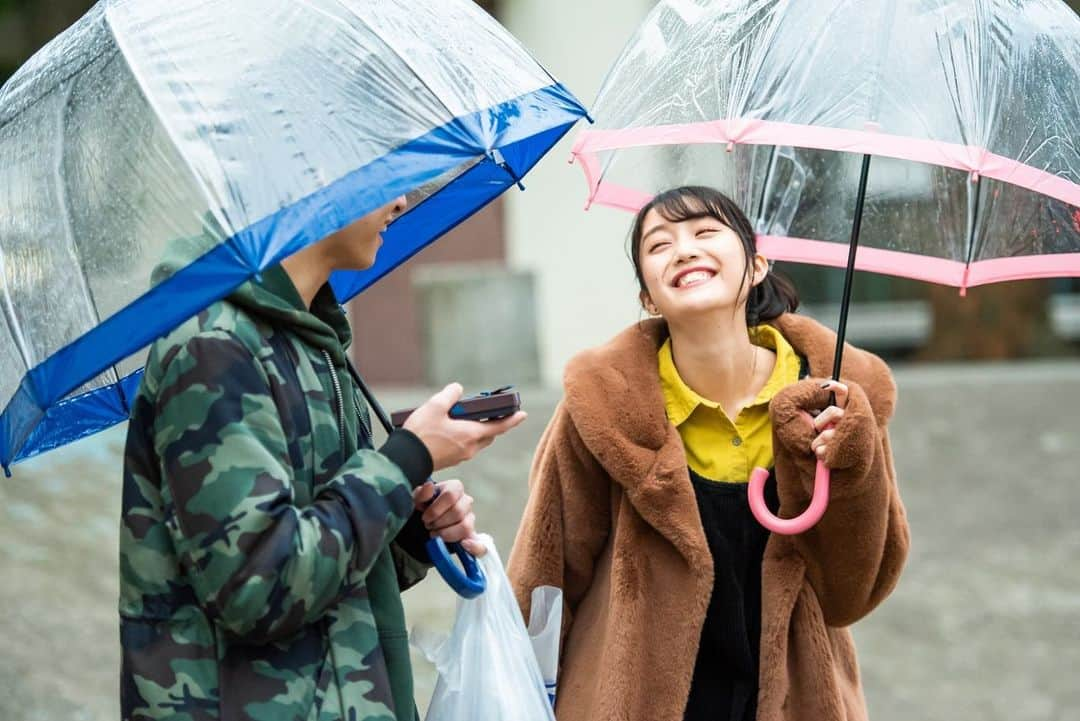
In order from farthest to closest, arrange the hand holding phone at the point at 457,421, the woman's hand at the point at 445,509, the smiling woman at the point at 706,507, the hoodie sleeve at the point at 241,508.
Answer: the smiling woman at the point at 706,507 < the woman's hand at the point at 445,509 < the hand holding phone at the point at 457,421 < the hoodie sleeve at the point at 241,508

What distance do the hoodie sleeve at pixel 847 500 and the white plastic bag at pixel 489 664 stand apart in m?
0.63

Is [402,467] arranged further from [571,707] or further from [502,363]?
[502,363]

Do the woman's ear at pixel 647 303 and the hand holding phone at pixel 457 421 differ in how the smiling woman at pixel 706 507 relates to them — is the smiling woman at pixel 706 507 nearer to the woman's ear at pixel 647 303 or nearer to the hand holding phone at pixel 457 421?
the woman's ear at pixel 647 303

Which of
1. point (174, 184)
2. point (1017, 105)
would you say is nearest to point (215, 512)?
point (174, 184)

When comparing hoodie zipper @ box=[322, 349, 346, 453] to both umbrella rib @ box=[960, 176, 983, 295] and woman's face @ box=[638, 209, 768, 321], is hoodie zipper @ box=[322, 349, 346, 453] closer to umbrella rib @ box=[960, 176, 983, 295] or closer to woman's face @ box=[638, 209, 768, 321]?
woman's face @ box=[638, 209, 768, 321]

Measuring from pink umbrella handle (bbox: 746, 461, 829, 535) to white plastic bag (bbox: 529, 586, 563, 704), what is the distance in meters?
0.46

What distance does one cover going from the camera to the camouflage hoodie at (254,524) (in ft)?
6.89

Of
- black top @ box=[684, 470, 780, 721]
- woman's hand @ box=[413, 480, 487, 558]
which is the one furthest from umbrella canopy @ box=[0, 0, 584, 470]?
black top @ box=[684, 470, 780, 721]

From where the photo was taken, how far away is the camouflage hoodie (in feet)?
6.89

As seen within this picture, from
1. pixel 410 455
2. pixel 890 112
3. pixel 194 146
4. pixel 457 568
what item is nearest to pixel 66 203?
pixel 194 146

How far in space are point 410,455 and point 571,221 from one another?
7737 mm

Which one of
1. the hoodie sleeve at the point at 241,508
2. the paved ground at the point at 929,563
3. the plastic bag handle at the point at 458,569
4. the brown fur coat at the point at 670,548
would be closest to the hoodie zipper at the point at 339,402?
the hoodie sleeve at the point at 241,508

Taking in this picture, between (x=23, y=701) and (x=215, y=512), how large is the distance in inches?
134

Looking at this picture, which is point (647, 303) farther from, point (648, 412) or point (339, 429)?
point (339, 429)
